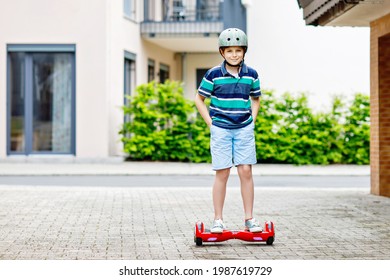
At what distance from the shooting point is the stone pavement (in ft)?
25.8

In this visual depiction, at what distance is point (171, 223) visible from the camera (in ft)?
33.5

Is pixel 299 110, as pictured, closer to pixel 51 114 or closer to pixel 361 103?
pixel 361 103

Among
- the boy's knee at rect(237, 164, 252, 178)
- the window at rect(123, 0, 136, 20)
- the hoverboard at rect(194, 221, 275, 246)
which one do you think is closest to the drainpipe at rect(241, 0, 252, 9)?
the window at rect(123, 0, 136, 20)

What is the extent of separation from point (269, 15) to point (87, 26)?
349 inches

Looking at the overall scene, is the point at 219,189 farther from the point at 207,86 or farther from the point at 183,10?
the point at 183,10

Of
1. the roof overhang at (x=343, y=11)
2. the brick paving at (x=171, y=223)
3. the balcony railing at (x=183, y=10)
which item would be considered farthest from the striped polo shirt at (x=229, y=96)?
the balcony railing at (x=183, y=10)

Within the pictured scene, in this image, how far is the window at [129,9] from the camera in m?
26.4

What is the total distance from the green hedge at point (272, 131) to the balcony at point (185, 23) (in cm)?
283

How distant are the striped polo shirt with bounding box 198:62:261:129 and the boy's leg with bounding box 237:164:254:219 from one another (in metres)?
0.39

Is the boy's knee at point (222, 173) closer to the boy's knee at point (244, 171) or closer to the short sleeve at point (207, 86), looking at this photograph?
the boy's knee at point (244, 171)

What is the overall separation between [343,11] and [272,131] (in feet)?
40.3

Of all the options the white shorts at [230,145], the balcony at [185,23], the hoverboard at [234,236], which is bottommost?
the hoverboard at [234,236]

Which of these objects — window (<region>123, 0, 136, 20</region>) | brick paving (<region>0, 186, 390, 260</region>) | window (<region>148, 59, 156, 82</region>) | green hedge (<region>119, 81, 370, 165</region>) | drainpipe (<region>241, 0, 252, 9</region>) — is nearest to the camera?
brick paving (<region>0, 186, 390, 260</region>)

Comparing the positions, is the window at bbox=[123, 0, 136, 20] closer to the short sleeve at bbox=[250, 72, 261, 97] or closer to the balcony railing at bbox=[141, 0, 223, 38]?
the balcony railing at bbox=[141, 0, 223, 38]
